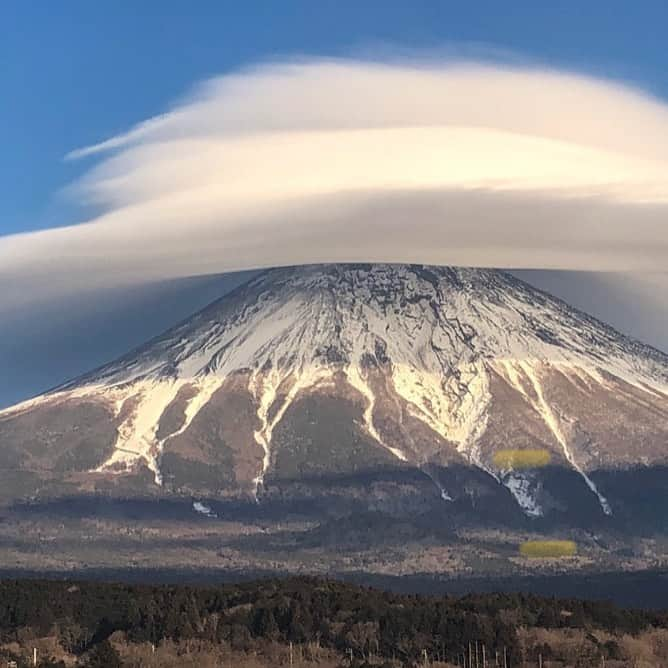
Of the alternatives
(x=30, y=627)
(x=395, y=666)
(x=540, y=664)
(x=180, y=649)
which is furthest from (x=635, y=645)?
(x=30, y=627)

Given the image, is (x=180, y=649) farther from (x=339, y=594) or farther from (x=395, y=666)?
(x=339, y=594)

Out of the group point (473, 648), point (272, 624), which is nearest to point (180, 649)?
point (272, 624)

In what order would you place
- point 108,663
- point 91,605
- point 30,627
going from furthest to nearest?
point 91,605, point 30,627, point 108,663

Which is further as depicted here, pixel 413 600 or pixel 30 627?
pixel 413 600

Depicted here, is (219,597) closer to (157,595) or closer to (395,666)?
(157,595)

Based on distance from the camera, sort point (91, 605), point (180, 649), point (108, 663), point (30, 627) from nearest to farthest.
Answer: point (108, 663)
point (180, 649)
point (30, 627)
point (91, 605)

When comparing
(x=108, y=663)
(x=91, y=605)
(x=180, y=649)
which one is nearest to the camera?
(x=108, y=663)
